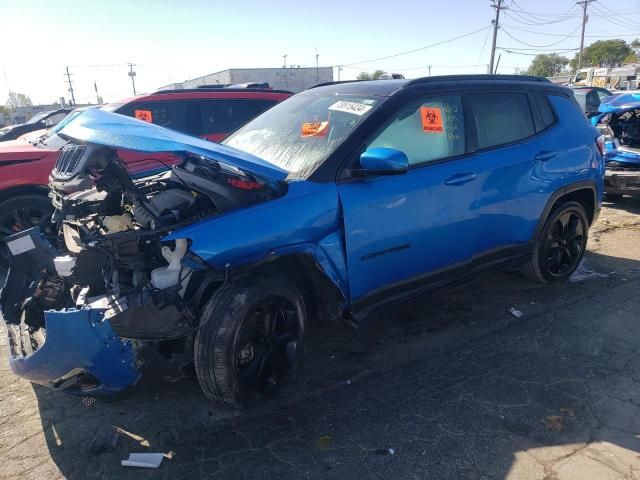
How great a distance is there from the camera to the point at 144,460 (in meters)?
2.53

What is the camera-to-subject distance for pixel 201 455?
257cm

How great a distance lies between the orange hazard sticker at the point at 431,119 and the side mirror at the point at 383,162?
25.8 inches

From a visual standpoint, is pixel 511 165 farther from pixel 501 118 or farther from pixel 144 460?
pixel 144 460

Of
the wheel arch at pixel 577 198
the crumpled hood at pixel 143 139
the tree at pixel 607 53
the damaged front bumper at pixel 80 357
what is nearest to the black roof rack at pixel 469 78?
the wheel arch at pixel 577 198

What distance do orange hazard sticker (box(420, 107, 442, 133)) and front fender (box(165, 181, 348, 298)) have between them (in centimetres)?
99

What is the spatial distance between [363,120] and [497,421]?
79.1 inches

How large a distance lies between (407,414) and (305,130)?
2.02 meters

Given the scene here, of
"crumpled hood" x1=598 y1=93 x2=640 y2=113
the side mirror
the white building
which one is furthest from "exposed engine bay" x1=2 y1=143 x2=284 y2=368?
the white building

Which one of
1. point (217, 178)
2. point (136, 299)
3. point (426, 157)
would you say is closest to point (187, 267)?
point (136, 299)

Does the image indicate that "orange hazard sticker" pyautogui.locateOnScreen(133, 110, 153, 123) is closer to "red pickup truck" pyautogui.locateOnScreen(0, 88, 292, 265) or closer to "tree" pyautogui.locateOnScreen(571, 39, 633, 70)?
"red pickup truck" pyautogui.locateOnScreen(0, 88, 292, 265)

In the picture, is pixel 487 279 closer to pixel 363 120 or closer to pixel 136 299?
pixel 363 120

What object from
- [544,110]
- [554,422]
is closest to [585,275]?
[544,110]

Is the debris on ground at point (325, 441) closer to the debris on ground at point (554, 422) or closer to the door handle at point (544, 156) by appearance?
the debris on ground at point (554, 422)

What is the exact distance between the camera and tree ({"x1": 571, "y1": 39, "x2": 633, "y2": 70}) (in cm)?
7238
